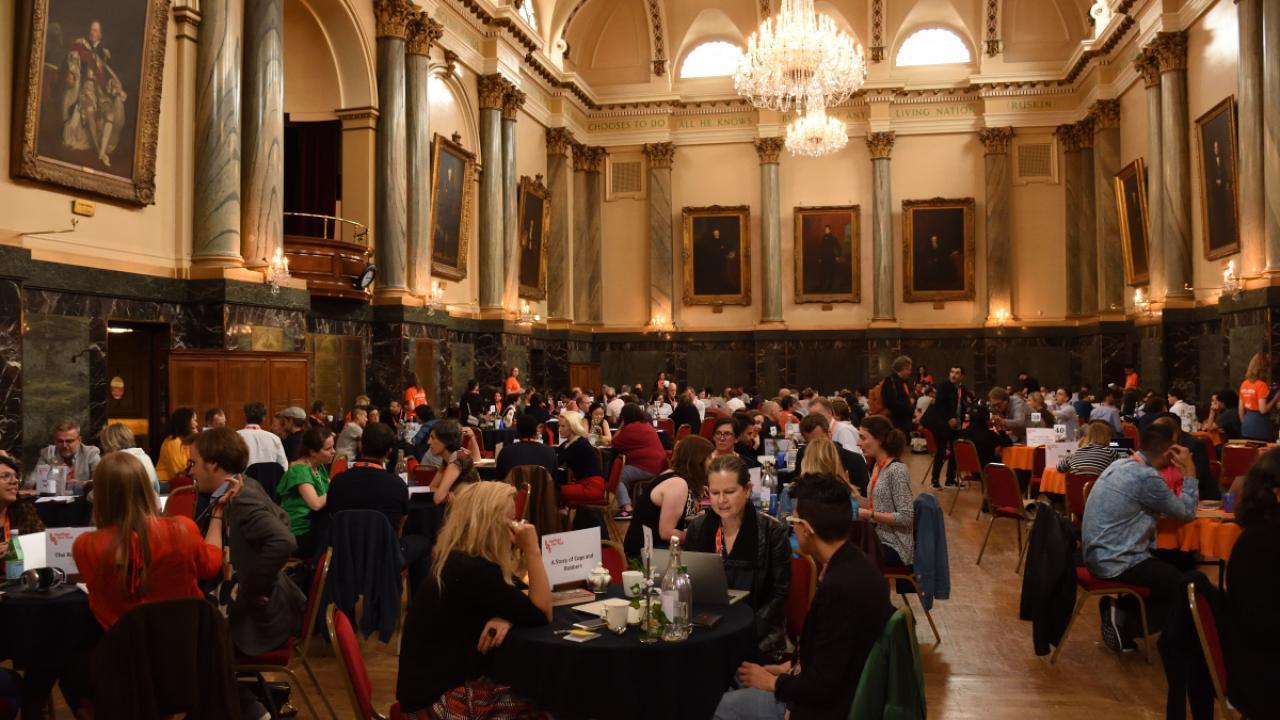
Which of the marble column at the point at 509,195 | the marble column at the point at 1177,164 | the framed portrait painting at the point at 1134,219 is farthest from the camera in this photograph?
the marble column at the point at 509,195

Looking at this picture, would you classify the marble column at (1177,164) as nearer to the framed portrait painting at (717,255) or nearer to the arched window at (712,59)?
the framed portrait painting at (717,255)

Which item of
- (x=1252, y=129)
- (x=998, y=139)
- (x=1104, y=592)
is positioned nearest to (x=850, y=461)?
(x=1104, y=592)

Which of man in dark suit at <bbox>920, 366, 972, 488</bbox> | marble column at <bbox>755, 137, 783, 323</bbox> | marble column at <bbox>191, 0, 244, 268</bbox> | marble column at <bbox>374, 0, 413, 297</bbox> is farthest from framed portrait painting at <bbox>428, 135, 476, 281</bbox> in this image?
man in dark suit at <bbox>920, 366, 972, 488</bbox>

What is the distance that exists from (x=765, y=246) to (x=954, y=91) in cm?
620

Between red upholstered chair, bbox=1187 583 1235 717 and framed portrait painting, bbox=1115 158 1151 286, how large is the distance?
17066 mm

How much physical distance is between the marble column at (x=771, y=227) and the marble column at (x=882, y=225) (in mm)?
2473

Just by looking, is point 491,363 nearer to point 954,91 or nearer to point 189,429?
point 189,429

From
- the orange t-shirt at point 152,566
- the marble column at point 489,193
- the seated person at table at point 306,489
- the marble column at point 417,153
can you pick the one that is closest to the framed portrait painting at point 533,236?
the marble column at point 489,193

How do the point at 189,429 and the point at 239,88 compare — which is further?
the point at 239,88

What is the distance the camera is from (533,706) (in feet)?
11.7

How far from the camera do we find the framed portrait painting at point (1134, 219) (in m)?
19.2

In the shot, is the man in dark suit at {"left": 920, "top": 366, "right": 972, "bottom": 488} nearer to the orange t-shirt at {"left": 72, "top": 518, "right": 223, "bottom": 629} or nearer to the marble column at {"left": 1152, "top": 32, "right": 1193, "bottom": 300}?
the marble column at {"left": 1152, "top": 32, "right": 1193, "bottom": 300}

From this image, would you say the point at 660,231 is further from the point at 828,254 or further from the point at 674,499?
the point at 674,499

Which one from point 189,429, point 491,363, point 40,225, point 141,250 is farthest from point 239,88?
point 491,363
